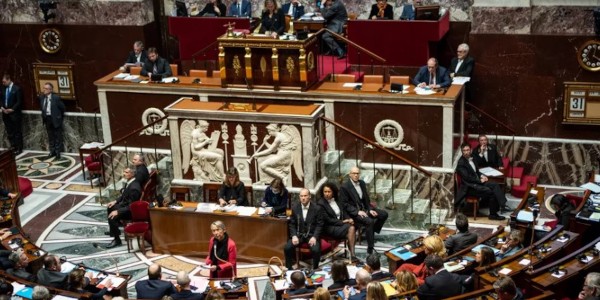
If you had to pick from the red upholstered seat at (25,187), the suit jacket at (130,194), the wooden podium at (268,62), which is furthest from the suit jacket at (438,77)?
the red upholstered seat at (25,187)

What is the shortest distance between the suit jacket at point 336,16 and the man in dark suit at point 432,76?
2.60 meters

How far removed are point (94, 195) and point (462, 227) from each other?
23.7ft

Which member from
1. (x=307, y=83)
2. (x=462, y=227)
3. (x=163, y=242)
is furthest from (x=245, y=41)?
(x=462, y=227)

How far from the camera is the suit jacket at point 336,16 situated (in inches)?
690

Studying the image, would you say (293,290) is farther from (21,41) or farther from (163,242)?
(21,41)

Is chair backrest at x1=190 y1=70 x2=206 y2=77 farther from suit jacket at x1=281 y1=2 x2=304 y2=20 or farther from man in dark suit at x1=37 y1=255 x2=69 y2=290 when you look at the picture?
man in dark suit at x1=37 y1=255 x2=69 y2=290

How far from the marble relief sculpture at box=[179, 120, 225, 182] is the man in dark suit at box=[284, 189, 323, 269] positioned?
212 centimetres

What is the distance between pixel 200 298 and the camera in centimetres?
1086

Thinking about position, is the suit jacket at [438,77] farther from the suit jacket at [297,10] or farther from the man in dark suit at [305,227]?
the man in dark suit at [305,227]

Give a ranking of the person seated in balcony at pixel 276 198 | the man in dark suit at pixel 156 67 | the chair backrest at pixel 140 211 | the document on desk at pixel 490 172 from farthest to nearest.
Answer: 1. the man in dark suit at pixel 156 67
2. the document on desk at pixel 490 172
3. the chair backrest at pixel 140 211
4. the person seated in balcony at pixel 276 198

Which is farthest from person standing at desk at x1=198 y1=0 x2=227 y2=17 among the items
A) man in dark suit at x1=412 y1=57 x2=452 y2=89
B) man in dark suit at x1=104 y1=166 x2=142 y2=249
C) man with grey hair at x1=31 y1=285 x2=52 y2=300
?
man with grey hair at x1=31 y1=285 x2=52 y2=300

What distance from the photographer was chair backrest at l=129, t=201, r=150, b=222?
551 inches

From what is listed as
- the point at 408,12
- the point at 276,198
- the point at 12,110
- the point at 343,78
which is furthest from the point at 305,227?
the point at 12,110

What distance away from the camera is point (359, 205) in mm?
13453
